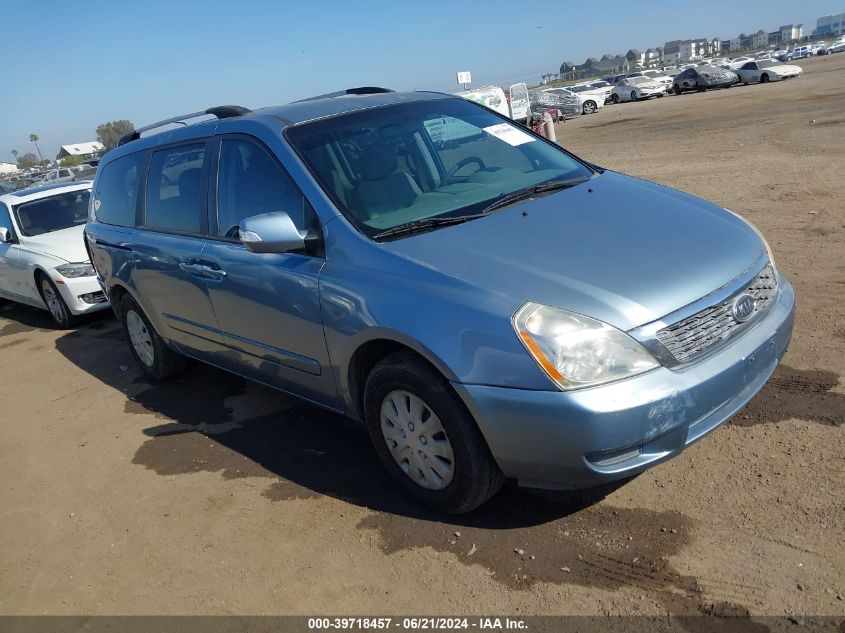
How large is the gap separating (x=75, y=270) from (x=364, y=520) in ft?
18.8

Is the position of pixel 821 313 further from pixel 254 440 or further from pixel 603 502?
pixel 254 440

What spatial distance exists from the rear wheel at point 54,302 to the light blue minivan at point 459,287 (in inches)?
148

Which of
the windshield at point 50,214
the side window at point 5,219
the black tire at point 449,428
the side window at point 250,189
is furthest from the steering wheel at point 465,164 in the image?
the side window at point 5,219

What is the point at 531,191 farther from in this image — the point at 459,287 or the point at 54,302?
the point at 54,302

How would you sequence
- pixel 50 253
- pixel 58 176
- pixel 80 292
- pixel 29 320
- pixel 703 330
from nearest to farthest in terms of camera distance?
pixel 703 330
pixel 80 292
pixel 50 253
pixel 29 320
pixel 58 176

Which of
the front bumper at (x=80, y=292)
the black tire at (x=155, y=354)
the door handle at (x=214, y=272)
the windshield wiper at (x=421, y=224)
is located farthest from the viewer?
the front bumper at (x=80, y=292)

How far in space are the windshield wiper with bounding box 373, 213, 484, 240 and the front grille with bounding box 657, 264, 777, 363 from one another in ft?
3.73

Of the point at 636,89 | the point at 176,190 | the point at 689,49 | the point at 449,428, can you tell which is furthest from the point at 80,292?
the point at 689,49

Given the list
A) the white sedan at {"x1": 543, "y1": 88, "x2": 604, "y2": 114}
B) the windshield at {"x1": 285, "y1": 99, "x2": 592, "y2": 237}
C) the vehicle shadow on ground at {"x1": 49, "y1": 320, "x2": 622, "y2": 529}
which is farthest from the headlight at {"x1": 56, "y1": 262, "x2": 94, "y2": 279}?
the white sedan at {"x1": 543, "y1": 88, "x2": 604, "y2": 114}

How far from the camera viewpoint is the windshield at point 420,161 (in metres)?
3.53

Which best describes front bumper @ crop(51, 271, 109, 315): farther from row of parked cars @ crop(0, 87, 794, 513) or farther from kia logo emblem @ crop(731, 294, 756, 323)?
kia logo emblem @ crop(731, 294, 756, 323)

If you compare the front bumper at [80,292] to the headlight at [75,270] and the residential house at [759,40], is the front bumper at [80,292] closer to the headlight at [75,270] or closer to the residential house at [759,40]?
the headlight at [75,270]

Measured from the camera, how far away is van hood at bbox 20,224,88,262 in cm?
779

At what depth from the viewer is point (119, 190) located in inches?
215
